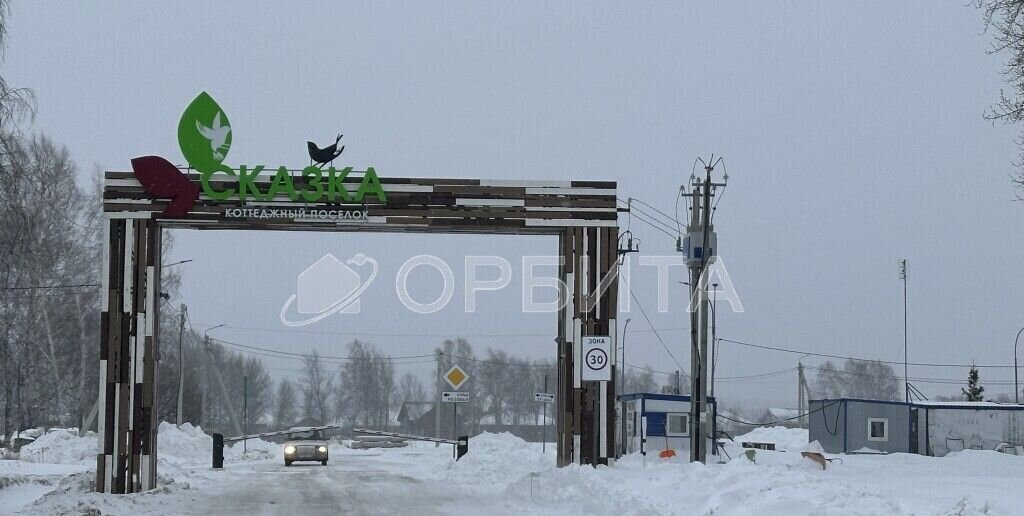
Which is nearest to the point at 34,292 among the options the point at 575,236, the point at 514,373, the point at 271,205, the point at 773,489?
the point at 271,205

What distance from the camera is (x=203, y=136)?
25.2 metres

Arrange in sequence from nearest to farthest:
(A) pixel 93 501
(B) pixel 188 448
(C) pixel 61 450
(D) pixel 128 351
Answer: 1. (A) pixel 93 501
2. (D) pixel 128 351
3. (C) pixel 61 450
4. (B) pixel 188 448

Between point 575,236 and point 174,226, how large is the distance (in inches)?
347

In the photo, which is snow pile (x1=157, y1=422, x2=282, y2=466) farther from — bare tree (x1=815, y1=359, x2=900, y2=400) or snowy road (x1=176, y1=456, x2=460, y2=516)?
bare tree (x1=815, y1=359, x2=900, y2=400)

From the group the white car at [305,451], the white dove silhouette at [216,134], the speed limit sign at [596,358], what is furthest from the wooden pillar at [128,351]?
the white car at [305,451]

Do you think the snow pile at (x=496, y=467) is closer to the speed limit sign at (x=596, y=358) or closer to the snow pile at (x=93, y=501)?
the speed limit sign at (x=596, y=358)

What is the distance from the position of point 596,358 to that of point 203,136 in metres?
9.56

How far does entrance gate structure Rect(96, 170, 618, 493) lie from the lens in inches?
979

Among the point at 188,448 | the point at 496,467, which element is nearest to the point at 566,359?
the point at 496,467

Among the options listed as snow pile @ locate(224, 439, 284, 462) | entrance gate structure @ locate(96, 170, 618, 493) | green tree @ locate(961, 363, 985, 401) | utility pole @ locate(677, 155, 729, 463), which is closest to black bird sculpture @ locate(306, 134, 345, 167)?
entrance gate structure @ locate(96, 170, 618, 493)

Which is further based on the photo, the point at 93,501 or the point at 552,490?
the point at 552,490

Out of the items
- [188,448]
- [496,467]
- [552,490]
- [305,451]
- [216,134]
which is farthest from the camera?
[188,448]

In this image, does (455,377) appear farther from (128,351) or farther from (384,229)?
(128,351)

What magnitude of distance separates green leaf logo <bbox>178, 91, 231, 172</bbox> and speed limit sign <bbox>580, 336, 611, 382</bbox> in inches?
345
